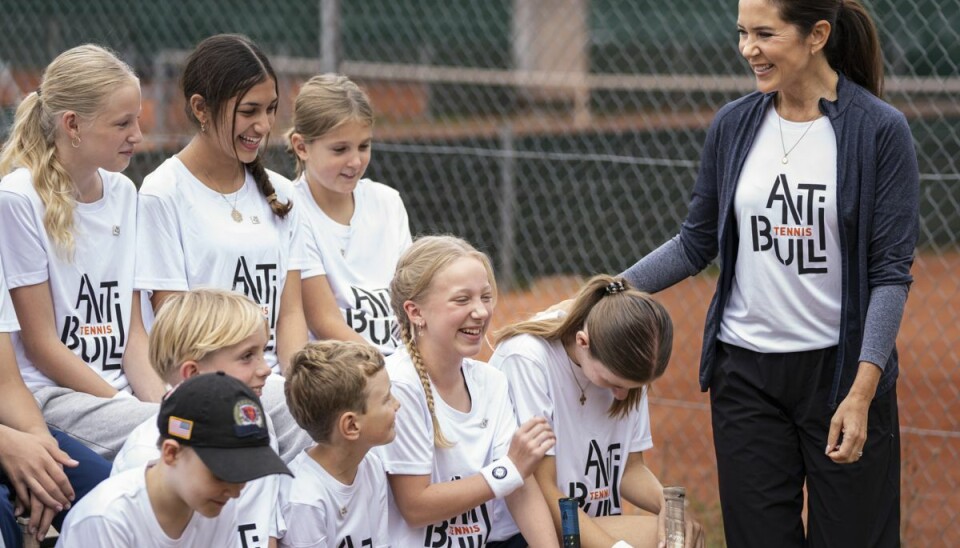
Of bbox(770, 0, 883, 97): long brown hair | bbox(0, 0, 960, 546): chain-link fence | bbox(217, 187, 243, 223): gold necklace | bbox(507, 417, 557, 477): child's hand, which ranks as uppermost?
bbox(0, 0, 960, 546): chain-link fence

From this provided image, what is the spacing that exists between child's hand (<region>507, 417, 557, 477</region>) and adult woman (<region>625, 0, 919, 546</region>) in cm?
48

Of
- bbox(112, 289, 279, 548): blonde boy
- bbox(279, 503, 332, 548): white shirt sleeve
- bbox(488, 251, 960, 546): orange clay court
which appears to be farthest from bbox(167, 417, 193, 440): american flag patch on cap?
bbox(488, 251, 960, 546): orange clay court

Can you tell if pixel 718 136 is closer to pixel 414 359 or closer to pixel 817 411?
pixel 817 411

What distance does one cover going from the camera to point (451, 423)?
2971 millimetres

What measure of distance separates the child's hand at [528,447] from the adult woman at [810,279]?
0.48m

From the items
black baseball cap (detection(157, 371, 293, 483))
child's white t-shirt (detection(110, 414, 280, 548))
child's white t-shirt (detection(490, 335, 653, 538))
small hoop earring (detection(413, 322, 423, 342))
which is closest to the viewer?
black baseball cap (detection(157, 371, 293, 483))

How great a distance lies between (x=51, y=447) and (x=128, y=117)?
84cm

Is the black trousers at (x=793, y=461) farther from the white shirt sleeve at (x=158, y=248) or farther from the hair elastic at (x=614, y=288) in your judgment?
the white shirt sleeve at (x=158, y=248)

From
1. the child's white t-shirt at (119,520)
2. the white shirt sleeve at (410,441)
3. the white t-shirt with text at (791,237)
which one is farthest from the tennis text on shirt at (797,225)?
the child's white t-shirt at (119,520)

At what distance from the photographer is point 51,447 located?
2.65 metres

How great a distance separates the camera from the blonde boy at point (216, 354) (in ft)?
8.69

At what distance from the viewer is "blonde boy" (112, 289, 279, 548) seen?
2.65 meters

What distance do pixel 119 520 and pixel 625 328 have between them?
1.21 metres

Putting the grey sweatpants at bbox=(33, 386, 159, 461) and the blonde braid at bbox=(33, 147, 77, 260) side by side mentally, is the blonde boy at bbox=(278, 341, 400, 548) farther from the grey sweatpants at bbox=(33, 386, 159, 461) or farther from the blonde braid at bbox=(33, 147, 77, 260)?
the blonde braid at bbox=(33, 147, 77, 260)
